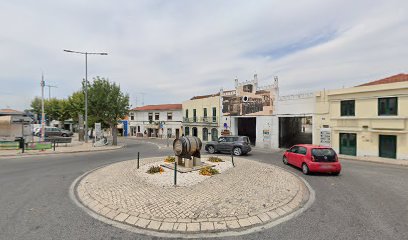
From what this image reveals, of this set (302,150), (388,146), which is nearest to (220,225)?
(302,150)

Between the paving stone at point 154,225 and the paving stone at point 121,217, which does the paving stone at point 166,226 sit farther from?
the paving stone at point 121,217

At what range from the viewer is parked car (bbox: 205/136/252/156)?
56.5ft

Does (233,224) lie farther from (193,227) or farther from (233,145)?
(233,145)

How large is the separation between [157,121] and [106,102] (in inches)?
718

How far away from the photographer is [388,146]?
52.5ft

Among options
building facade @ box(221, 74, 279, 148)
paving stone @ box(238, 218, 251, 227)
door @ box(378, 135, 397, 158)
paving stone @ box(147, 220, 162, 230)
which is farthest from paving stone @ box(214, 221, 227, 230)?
building facade @ box(221, 74, 279, 148)

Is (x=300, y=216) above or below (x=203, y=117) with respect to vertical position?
below

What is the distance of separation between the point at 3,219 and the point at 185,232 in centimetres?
482

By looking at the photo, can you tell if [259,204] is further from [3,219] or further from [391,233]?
[3,219]

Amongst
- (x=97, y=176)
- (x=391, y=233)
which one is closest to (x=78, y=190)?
(x=97, y=176)

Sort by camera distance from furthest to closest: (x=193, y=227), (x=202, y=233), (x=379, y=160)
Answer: (x=379, y=160) → (x=193, y=227) → (x=202, y=233)

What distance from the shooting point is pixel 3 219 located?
526 centimetres

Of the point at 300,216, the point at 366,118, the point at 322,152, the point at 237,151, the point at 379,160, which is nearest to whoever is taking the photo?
the point at 300,216

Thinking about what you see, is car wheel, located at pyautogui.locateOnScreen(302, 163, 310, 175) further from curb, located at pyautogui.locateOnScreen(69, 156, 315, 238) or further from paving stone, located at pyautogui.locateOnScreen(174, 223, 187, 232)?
paving stone, located at pyautogui.locateOnScreen(174, 223, 187, 232)
